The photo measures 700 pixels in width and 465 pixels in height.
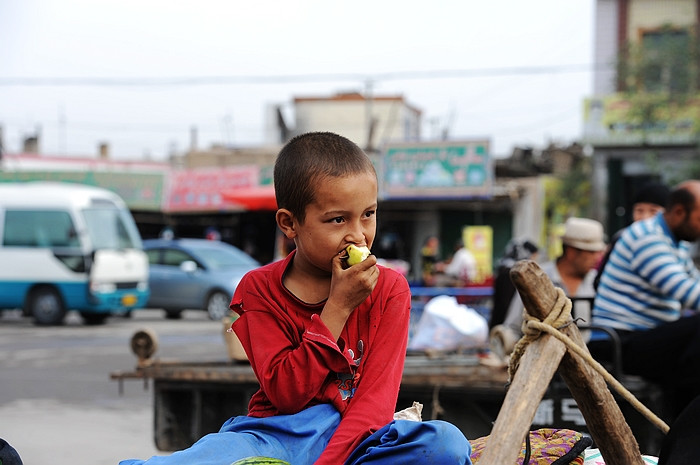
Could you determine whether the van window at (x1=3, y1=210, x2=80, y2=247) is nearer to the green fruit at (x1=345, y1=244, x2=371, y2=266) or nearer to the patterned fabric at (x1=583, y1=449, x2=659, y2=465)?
the patterned fabric at (x1=583, y1=449, x2=659, y2=465)

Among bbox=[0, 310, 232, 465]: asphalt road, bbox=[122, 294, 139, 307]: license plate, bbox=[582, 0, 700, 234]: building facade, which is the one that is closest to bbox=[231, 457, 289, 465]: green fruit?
bbox=[0, 310, 232, 465]: asphalt road

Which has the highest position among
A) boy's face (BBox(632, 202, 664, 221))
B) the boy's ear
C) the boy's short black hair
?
the boy's short black hair

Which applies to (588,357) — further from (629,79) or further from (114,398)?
(629,79)

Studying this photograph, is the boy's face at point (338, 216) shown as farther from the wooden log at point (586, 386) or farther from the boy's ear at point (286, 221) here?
the wooden log at point (586, 386)

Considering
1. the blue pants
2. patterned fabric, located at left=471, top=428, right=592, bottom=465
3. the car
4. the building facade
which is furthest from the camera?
the building facade

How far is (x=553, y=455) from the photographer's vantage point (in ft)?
8.95

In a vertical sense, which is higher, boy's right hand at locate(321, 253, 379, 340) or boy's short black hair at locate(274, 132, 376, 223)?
boy's short black hair at locate(274, 132, 376, 223)

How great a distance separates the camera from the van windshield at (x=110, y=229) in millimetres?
17484

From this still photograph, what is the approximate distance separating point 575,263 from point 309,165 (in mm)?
4354

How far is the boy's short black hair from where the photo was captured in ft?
7.83

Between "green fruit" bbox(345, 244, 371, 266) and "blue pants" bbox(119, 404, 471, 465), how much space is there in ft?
1.29

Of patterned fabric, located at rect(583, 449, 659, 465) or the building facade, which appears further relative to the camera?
the building facade

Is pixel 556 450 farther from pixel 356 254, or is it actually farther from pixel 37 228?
pixel 37 228

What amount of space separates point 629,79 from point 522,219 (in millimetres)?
5118
